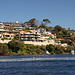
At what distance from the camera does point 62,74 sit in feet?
122

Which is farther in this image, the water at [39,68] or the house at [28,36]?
the house at [28,36]

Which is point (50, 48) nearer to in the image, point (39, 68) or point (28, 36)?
point (28, 36)

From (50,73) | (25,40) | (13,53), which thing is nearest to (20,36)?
(25,40)

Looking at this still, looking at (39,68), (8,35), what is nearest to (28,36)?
(8,35)

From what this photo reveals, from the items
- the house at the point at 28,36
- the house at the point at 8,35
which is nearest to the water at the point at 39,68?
the house at the point at 28,36

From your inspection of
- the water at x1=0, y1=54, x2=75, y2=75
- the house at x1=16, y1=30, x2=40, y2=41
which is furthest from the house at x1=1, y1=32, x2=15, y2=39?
the water at x1=0, y1=54, x2=75, y2=75

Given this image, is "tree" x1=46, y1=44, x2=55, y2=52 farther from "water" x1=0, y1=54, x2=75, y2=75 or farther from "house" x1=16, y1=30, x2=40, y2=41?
"water" x1=0, y1=54, x2=75, y2=75

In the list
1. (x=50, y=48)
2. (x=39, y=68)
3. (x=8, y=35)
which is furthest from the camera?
(x=8, y=35)

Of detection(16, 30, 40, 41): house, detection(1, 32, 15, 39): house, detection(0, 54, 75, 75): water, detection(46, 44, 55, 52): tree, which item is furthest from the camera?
detection(1, 32, 15, 39): house

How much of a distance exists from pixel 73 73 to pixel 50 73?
330cm

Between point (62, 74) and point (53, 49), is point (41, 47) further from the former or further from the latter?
point (62, 74)

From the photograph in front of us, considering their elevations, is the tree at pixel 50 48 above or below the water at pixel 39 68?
above

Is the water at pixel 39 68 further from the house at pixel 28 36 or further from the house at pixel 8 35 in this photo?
the house at pixel 8 35

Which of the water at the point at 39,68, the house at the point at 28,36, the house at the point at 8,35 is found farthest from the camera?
the house at the point at 8,35
